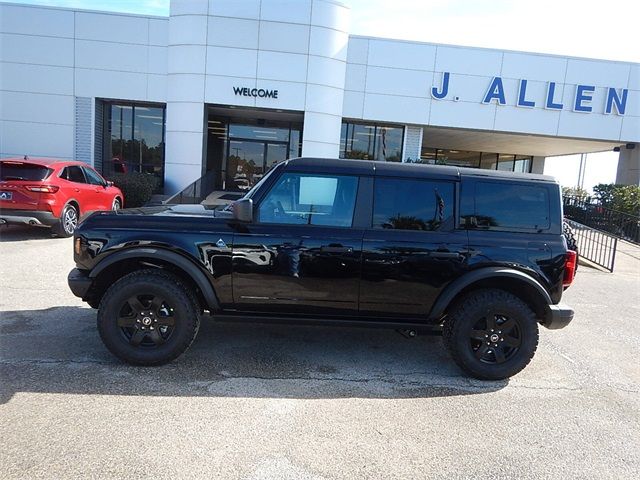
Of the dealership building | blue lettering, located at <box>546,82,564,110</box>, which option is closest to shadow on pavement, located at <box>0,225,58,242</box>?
the dealership building

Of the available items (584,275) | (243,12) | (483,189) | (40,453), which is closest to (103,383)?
(40,453)

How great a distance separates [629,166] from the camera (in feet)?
63.6

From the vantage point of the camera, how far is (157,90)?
56.6 feet

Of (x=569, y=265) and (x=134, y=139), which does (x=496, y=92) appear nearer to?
(x=134, y=139)

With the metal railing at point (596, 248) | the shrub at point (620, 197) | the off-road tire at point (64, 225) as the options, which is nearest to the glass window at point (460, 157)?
the shrub at point (620, 197)

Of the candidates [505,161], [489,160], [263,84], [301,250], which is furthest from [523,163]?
[301,250]

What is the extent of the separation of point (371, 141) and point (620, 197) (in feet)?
30.9

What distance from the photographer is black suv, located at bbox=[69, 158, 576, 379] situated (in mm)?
3957

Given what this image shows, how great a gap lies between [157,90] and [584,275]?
15.3m

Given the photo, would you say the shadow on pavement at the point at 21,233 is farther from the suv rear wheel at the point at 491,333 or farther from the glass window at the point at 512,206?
the glass window at the point at 512,206

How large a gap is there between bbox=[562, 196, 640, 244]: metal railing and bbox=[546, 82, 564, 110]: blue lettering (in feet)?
13.6

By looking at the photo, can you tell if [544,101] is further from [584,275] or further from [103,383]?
[103,383]

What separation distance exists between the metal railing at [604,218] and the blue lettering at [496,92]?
5577 millimetres

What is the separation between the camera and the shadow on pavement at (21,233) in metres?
9.70
